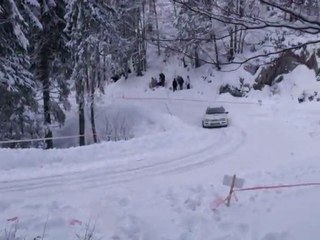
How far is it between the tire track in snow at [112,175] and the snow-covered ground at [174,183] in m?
0.03

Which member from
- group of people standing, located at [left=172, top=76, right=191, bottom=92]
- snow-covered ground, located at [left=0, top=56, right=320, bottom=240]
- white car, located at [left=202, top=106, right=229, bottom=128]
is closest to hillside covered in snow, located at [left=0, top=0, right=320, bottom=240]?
snow-covered ground, located at [left=0, top=56, right=320, bottom=240]

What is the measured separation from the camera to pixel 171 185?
1252cm

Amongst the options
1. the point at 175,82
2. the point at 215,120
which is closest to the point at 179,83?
the point at 175,82

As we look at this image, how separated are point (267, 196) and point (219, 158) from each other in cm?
754

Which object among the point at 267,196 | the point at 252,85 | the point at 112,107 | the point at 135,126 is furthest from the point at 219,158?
the point at 252,85

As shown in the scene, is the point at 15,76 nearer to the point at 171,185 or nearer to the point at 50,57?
the point at 50,57

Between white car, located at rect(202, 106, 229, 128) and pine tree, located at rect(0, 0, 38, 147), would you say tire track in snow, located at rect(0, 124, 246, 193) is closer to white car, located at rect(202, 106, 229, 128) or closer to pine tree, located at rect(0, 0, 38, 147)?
pine tree, located at rect(0, 0, 38, 147)

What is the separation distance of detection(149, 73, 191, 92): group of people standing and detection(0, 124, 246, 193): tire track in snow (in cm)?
2428

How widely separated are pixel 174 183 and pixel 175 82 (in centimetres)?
2970

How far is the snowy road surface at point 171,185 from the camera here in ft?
25.4

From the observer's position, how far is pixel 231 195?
31.9ft

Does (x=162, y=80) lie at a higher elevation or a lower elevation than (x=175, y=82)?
higher

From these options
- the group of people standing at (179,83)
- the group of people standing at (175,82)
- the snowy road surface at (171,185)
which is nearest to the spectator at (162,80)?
the group of people standing at (175,82)

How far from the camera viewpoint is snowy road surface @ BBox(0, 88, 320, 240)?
775 centimetres
